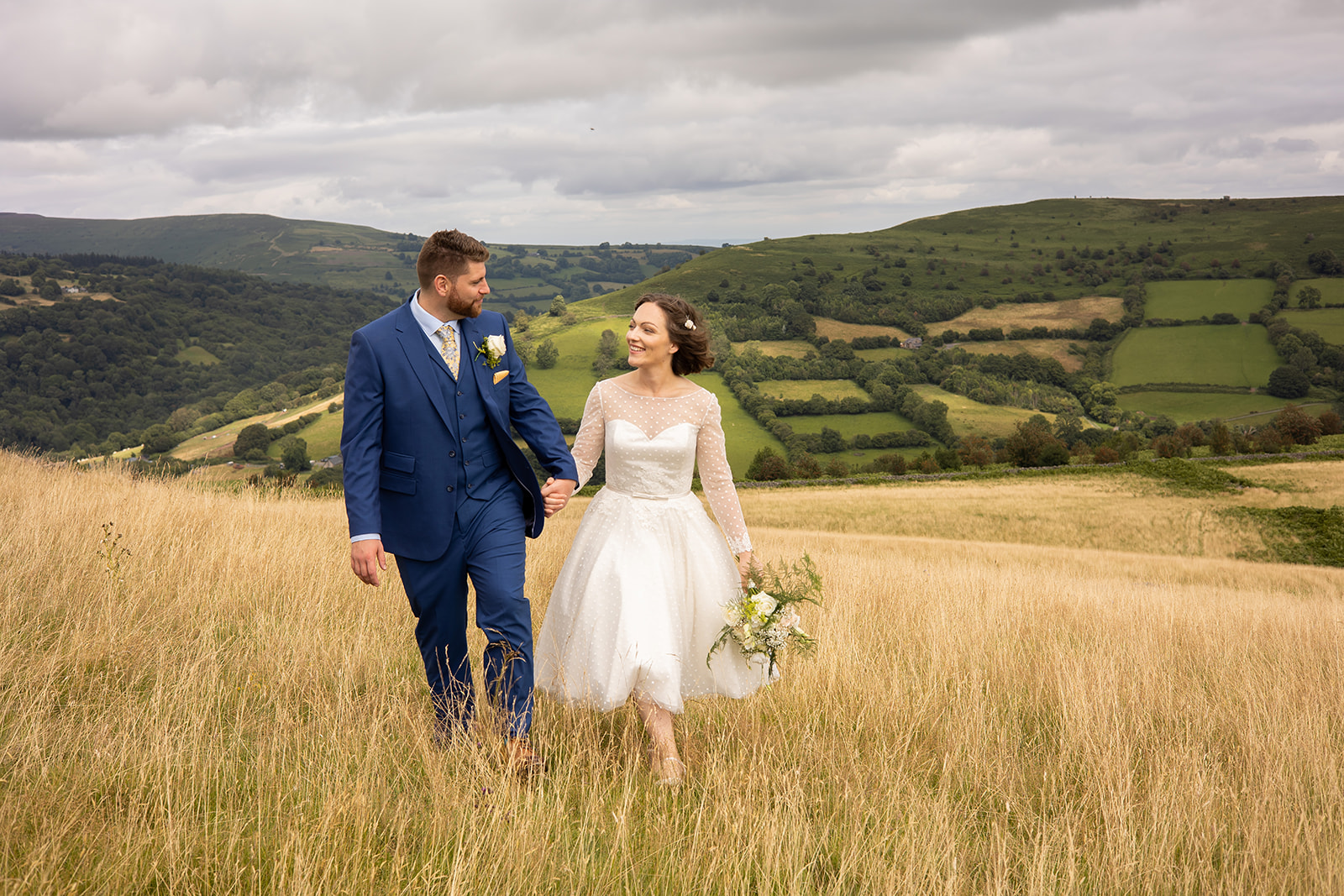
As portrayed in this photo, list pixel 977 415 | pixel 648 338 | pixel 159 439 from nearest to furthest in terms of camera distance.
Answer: pixel 648 338 → pixel 159 439 → pixel 977 415

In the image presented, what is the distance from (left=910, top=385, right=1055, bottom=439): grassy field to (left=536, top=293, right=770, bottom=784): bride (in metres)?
85.5

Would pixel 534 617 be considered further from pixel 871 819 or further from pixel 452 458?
pixel 871 819

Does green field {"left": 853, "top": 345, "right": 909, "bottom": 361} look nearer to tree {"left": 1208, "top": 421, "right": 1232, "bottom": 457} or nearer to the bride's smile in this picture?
tree {"left": 1208, "top": 421, "right": 1232, "bottom": 457}

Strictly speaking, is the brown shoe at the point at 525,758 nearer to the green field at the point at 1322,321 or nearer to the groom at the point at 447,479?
the groom at the point at 447,479

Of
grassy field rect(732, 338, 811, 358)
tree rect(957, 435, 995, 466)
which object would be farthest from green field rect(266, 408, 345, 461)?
grassy field rect(732, 338, 811, 358)

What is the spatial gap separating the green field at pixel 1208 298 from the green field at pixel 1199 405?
1095 inches

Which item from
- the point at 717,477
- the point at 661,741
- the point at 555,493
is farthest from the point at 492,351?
the point at 661,741

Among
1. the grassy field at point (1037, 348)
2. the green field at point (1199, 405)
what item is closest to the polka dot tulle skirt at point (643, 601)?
the green field at point (1199, 405)

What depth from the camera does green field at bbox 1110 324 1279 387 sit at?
103 metres

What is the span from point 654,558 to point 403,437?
1.33m

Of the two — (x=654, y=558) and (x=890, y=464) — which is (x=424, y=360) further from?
(x=890, y=464)

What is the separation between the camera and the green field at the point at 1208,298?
120938 mm

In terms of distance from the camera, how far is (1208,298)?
12700cm

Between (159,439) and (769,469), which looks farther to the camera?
(159,439)
